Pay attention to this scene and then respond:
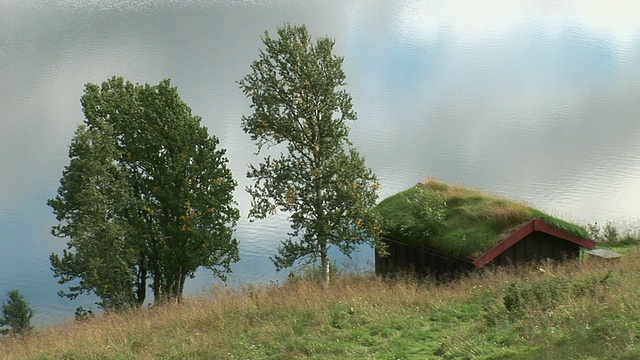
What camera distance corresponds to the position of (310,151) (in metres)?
24.4

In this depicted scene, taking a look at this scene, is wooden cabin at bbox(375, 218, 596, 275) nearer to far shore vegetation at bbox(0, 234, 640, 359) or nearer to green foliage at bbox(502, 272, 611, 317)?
far shore vegetation at bbox(0, 234, 640, 359)

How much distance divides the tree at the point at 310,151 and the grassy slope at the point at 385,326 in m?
3.93

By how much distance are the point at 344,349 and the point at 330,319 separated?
1.91 metres

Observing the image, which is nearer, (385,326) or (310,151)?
(385,326)

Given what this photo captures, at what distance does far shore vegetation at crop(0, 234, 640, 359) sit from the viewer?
12.9m

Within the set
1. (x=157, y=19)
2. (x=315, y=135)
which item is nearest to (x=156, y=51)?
(x=157, y=19)

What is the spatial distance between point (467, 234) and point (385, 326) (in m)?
8.97

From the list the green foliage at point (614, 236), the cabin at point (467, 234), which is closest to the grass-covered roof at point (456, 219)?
the cabin at point (467, 234)

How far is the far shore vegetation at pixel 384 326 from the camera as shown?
12.9m

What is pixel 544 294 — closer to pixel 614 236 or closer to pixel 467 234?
pixel 467 234

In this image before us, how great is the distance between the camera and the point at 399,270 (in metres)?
25.8

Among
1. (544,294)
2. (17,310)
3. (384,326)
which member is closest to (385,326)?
(384,326)

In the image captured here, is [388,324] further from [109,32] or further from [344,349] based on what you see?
[109,32]

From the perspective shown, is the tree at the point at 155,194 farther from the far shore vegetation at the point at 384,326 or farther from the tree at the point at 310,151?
the far shore vegetation at the point at 384,326
